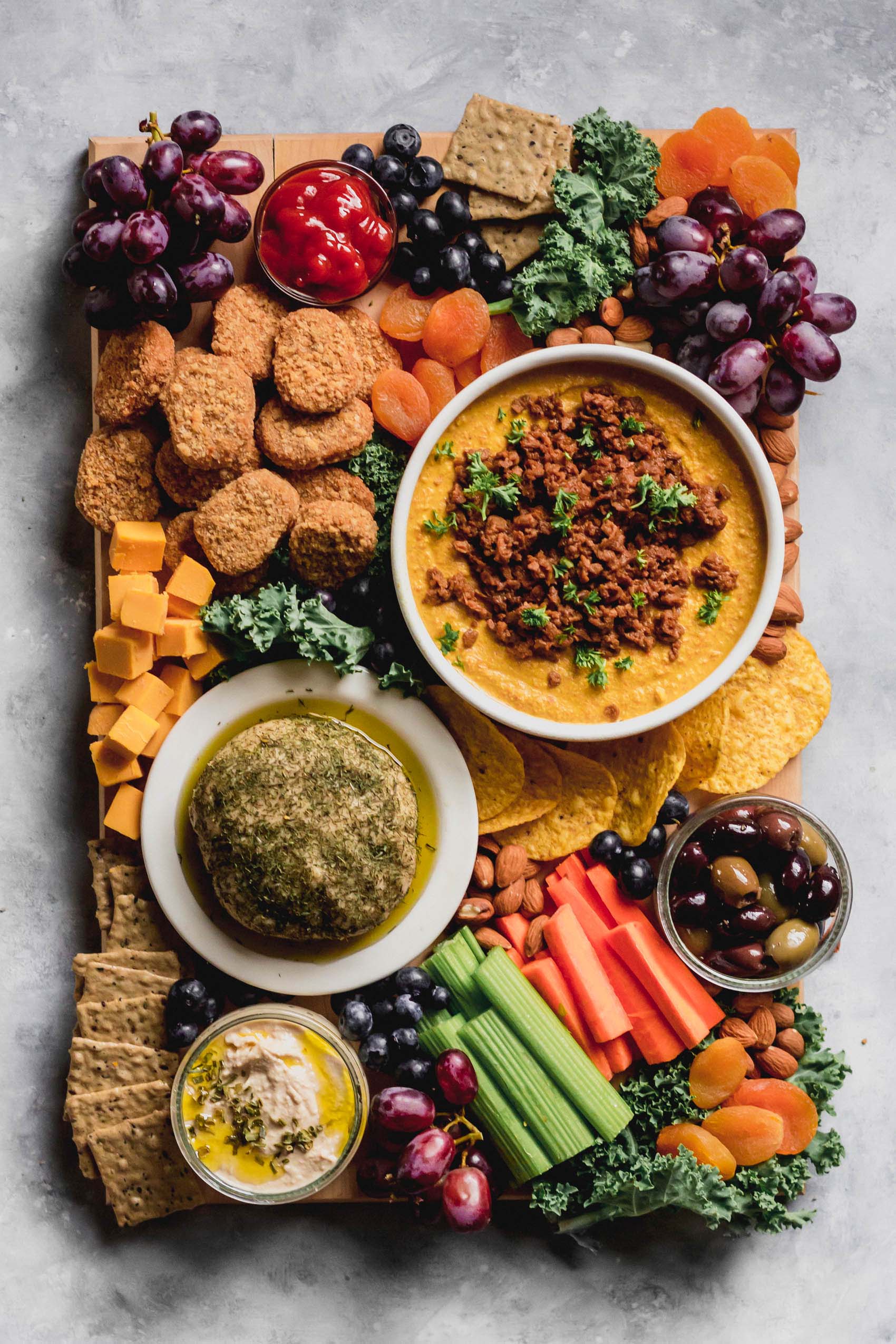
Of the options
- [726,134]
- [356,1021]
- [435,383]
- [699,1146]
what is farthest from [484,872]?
[726,134]

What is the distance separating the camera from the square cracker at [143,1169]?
111 inches

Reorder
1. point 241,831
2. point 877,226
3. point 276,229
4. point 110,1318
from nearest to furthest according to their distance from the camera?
point 241,831, point 276,229, point 110,1318, point 877,226

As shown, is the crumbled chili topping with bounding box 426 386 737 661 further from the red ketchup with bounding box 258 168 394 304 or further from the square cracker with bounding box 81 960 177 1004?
the square cracker with bounding box 81 960 177 1004

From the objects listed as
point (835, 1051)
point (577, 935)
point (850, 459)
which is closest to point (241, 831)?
point (577, 935)

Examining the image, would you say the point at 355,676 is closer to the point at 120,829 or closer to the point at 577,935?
the point at 120,829

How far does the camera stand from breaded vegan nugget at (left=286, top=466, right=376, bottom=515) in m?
2.87

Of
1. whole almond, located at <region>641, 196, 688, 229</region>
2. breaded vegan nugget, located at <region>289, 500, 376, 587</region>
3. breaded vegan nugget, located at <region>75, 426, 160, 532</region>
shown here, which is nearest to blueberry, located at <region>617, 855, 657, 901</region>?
breaded vegan nugget, located at <region>289, 500, 376, 587</region>

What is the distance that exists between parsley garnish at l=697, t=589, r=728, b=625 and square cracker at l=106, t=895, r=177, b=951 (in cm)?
168

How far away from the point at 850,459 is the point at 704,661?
0.95 metres

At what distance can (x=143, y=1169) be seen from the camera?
2.86 meters

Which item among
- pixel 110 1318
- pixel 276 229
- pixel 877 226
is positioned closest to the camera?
pixel 276 229

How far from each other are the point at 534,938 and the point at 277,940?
70 centimetres

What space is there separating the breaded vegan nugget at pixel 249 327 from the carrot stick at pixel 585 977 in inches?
67.7

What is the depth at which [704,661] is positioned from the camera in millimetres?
2771
